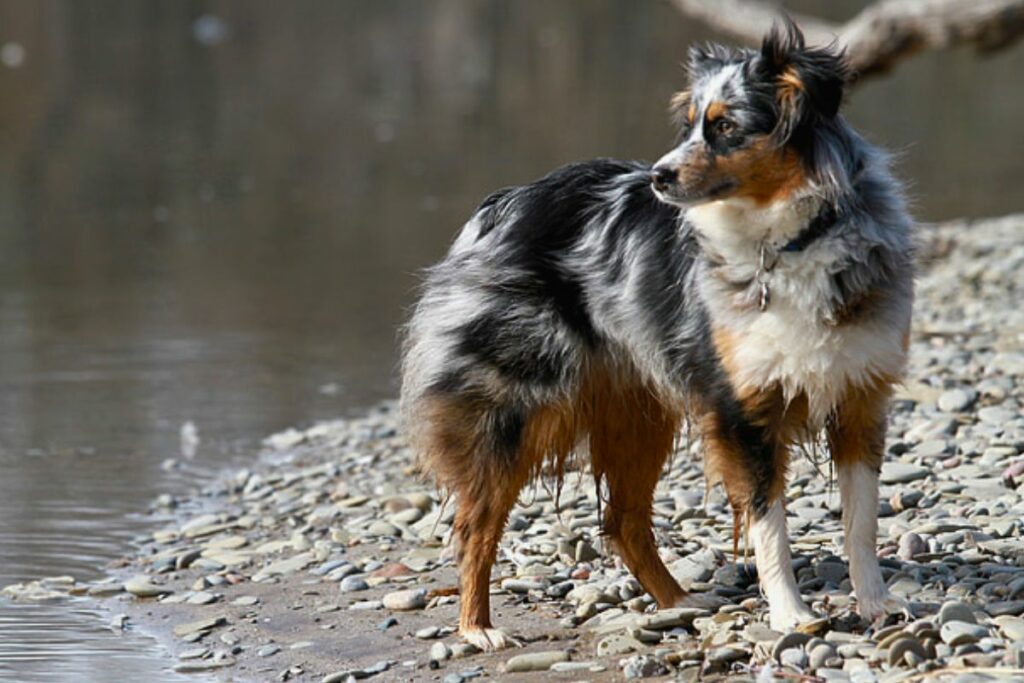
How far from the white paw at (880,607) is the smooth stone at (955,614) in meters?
0.12

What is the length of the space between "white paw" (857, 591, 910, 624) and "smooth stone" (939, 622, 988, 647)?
202 mm

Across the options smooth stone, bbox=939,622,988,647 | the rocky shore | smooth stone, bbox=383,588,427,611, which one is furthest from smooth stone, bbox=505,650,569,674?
smooth stone, bbox=939,622,988,647

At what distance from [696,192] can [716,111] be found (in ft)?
0.75

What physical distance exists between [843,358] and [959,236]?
7604 millimetres

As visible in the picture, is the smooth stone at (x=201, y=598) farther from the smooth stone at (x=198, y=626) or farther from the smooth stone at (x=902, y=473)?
the smooth stone at (x=902, y=473)

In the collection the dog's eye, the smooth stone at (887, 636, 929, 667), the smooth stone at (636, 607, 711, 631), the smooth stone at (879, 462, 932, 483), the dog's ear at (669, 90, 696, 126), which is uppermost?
the dog's ear at (669, 90, 696, 126)

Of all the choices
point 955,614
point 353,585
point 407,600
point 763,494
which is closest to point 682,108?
point 763,494

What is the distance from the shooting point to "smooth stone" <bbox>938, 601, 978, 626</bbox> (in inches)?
178

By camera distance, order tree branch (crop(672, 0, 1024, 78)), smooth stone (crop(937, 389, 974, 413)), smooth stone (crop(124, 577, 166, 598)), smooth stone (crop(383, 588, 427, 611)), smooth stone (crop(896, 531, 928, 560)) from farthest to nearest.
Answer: tree branch (crop(672, 0, 1024, 78)) → smooth stone (crop(937, 389, 974, 413)) → smooth stone (crop(124, 577, 166, 598)) → smooth stone (crop(383, 588, 427, 611)) → smooth stone (crop(896, 531, 928, 560))

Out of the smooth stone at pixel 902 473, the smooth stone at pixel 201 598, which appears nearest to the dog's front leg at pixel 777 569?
the smooth stone at pixel 902 473

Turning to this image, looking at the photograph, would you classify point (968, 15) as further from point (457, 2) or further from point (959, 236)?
point (457, 2)

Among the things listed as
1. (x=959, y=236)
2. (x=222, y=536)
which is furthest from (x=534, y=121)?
(x=222, y=536)

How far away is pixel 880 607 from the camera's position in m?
4.66

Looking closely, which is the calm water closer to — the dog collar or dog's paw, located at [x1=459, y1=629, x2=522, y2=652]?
the dog collar
